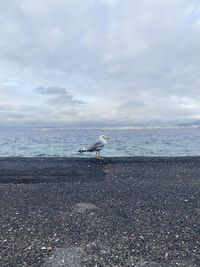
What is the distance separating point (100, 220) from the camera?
35.7 feet

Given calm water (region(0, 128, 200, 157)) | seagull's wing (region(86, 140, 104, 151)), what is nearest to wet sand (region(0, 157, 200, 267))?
seagull's wing (region(86, 140, 104, 151))

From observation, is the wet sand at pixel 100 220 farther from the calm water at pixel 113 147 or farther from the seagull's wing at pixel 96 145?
the calm water at pixel 113 147

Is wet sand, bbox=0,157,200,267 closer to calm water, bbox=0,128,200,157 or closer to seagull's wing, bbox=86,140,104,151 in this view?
seagull's wing, bbox=86,140,104,151

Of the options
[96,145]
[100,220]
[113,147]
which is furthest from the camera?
[113,147]

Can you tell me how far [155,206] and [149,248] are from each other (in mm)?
4204

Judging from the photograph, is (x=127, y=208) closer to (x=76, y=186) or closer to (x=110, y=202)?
(x=110, y=202)

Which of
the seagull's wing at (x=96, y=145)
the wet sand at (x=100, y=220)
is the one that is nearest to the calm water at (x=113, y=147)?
the seagull's wing at (x=96, y=145)

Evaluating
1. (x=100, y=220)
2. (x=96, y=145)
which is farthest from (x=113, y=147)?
(x=100, y=220)

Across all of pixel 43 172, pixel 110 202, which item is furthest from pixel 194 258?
pixel 43 172

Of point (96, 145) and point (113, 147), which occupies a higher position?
point (96, 145)

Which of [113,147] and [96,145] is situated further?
[113,147]

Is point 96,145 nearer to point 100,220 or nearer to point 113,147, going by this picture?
point 100,220

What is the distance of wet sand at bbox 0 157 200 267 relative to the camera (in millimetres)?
8055

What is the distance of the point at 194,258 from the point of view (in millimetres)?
7945
